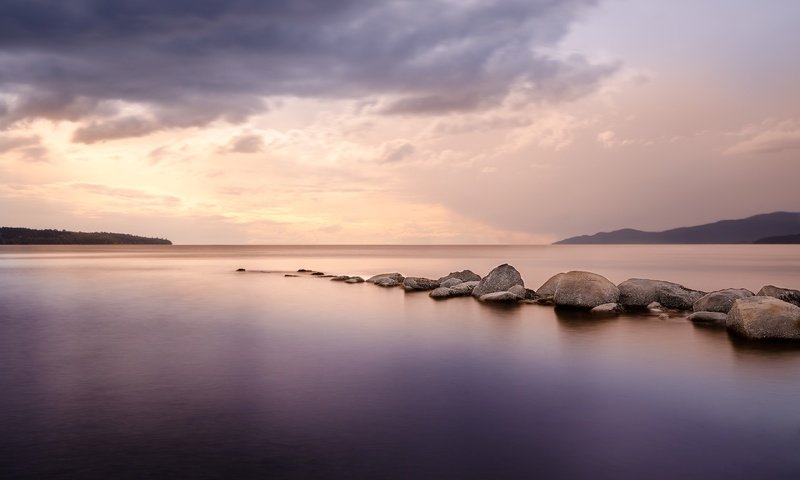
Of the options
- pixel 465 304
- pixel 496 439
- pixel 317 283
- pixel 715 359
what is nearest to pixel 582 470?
pixel 496 439

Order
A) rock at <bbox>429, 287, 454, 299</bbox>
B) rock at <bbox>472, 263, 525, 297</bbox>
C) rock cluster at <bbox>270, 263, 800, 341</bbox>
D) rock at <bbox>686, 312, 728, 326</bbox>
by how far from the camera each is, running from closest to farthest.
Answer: rock cluster at <bbox>270, 263, 800, 341</bbox>
rock at <bbox>686, 312, 728, 326</bbox>
rock at <bbox>472, 263, 525, 297</bbox>
rock at <bbox>429, 287, 454, 299</bbox>

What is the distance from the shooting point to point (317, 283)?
4850 centimetres

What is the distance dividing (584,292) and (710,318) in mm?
6114

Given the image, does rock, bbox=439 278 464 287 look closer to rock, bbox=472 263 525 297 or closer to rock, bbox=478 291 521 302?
Result: rock, bbox=472 263 525 297

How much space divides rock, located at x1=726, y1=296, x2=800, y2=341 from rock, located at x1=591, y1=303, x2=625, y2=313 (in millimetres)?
6258

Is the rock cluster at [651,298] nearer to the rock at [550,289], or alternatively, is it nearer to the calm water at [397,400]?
the rock at [550,289]

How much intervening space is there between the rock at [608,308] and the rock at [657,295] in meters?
2.24

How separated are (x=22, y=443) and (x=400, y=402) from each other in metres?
7.21

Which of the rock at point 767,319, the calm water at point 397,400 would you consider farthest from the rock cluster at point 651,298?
the calm water at point 397,400

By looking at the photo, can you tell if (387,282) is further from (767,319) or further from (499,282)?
(767,319)

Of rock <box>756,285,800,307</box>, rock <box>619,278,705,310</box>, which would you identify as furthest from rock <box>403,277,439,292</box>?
rock <box>756,285,800,307</box>

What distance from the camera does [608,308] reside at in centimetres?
2642

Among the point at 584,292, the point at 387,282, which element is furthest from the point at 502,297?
the point at 387,282

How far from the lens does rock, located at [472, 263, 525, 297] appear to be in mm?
33125
